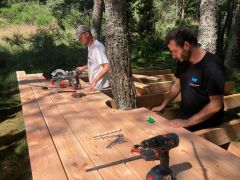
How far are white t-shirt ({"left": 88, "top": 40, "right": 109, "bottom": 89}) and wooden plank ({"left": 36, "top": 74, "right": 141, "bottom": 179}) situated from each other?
868 mm

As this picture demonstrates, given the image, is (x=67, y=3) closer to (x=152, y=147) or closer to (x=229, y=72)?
(x=229, y=72)

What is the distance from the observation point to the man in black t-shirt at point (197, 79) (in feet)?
11.4

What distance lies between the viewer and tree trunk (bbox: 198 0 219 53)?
6.66 m

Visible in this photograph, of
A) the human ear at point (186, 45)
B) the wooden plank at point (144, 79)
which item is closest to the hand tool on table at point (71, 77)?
the wooden plank at point (144, 79)

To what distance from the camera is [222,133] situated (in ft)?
12.3

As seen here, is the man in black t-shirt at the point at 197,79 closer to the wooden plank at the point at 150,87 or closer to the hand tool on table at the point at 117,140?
the hand tool on table at the point at 117,140

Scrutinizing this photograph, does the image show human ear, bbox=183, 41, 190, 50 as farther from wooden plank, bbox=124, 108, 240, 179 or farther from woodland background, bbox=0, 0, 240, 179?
wooden plank, bbox=124, 108, 240, 179

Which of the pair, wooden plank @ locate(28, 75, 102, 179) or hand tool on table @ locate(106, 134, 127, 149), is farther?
hand tool on table @ locate(106, 134, 127, 149)

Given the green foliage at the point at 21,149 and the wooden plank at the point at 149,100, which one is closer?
the wooden plank at the point at 149,100

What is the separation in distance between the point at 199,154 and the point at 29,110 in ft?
7.89

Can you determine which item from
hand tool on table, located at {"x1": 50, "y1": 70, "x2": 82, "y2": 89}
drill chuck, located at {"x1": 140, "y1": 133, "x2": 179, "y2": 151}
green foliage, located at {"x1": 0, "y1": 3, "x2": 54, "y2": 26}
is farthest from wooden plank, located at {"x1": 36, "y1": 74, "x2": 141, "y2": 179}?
green foliage, located at {"x1": 0, "y1": 3, "x2": 54, "y2": 26}

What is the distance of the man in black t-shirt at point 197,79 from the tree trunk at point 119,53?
30.2 inches

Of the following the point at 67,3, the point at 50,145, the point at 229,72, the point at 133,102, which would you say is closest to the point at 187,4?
the point at 67,3

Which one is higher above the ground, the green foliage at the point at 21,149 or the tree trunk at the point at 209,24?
the tree trunk at the point at 209,24
